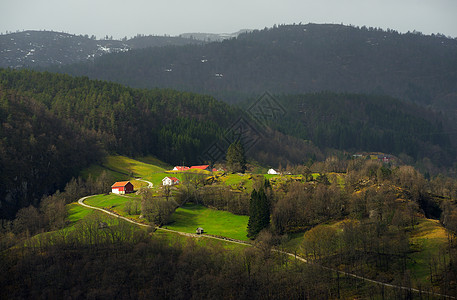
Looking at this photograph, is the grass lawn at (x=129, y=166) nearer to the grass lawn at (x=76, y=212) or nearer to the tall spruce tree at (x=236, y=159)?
the tall spruce tree at (x=236, y=159)

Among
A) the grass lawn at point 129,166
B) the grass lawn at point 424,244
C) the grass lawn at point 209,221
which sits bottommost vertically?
the grass lawn at point 129,166

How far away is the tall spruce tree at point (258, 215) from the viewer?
299 feet

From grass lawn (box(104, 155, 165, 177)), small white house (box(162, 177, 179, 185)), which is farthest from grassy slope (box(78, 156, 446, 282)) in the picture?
grass lawn (box(104, 155, 165, 177))

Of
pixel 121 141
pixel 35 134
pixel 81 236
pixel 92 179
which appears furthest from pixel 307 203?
pixel 121 141

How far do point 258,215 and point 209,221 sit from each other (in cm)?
1381

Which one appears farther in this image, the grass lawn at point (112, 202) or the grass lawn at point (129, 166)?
the grass lawn at point (129, 166)

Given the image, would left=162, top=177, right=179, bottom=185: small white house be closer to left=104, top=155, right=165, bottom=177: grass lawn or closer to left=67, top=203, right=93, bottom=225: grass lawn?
left=67, top=203, right=93, bottom=225: grass lawn

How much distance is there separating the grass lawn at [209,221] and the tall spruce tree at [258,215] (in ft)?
6.88

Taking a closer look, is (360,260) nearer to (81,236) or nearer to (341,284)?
(341,284)

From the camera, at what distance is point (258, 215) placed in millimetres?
92438

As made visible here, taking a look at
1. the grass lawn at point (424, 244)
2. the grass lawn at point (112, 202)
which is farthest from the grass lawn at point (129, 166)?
the grass lawn at point (424, 244)

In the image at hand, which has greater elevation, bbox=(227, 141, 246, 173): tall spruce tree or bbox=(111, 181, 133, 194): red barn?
bbox=(227, 141, 246, 173): tall spruce tree

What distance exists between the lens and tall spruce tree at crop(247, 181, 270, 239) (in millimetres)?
91188

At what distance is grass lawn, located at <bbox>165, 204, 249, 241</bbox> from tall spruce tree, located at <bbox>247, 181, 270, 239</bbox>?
2.10 metres
